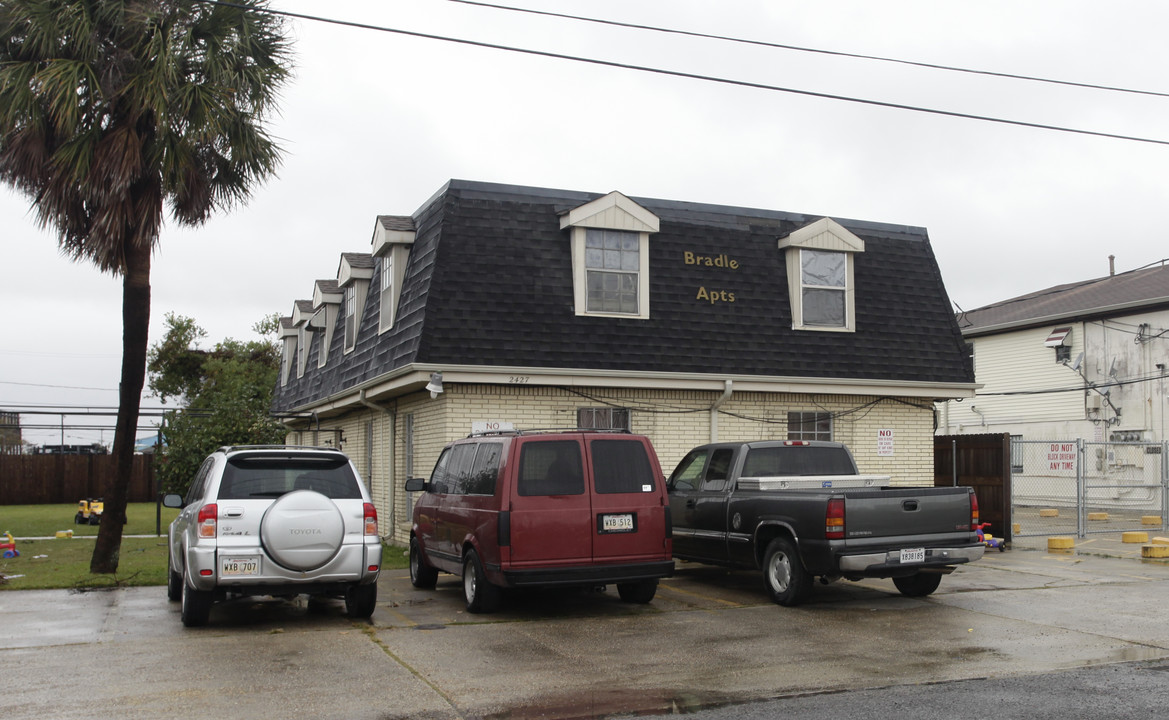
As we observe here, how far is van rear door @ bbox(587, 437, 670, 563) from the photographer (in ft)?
35.3

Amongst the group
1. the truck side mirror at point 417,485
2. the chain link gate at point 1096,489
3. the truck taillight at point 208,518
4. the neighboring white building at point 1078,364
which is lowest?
the chain link gate at point 1096,489

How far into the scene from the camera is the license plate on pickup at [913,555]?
35.7 feet

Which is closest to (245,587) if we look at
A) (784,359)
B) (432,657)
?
(432,657)

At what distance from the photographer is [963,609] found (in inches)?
434

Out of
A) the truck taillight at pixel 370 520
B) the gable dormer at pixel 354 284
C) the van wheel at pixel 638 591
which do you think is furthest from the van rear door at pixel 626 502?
the gable dormer at pixel 354 284

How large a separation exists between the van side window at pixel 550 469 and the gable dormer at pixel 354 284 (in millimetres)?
10103

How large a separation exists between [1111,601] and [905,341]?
7.60 metres

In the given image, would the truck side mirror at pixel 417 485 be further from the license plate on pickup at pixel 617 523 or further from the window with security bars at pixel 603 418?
the window with security bars at pixel 603 418

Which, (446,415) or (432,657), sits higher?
(446,415)

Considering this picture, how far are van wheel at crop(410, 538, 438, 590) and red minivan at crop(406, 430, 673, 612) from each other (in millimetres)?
1656

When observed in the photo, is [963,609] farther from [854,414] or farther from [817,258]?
[817,258]

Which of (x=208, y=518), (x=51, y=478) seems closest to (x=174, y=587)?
(x=208, y=518)

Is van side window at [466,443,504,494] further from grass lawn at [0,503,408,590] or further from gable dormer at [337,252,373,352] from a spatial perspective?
gable dormer at [337,252,373,352]

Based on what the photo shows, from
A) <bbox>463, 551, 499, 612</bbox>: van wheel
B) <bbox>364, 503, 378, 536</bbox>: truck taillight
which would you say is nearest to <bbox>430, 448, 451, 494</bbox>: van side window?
<bbox>463, 551, 499, 612</bbox>: van wheel
